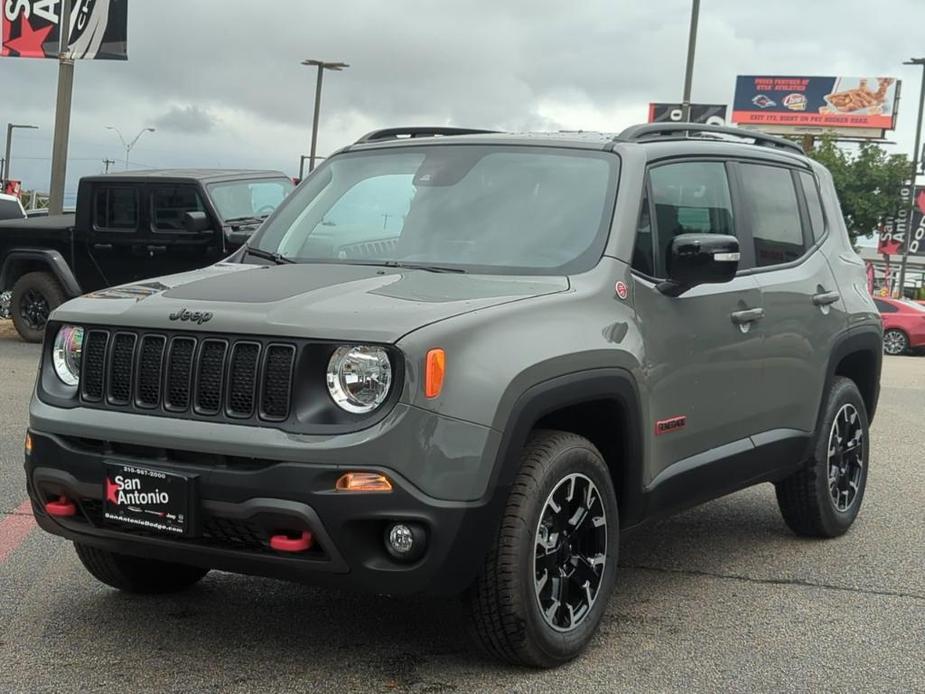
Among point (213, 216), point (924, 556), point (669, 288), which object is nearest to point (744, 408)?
point (669, 288)

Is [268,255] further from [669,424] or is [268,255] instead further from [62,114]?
[62,114]

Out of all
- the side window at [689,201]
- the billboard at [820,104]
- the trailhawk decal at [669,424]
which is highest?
the billboard at [820,104]

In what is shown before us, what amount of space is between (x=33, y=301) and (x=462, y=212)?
1124 cm

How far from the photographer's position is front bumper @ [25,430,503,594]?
11.9 ft

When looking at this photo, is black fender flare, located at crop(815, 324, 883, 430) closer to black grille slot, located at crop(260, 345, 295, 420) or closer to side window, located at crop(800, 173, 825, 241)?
side window, located at crop(800, 173, 825, 241)

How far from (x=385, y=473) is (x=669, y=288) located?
1570 mm

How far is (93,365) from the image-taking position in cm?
411

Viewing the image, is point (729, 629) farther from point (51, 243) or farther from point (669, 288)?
point (51, 243)

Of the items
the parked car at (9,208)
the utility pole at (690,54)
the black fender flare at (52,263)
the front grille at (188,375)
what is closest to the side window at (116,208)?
the black fender flare at (52,263)

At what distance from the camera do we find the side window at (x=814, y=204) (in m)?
6.12

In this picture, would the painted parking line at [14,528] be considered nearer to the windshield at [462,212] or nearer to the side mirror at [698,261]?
the windshield at [462,212]

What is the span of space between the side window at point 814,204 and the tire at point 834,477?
721 millimetres

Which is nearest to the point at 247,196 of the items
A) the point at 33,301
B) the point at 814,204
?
the point at 33,301

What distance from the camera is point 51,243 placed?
14.6 m
